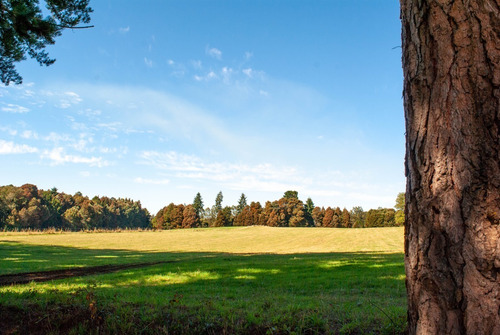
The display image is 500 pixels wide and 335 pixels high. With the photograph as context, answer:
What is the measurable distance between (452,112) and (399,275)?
8.27 meters

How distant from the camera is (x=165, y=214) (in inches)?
3703

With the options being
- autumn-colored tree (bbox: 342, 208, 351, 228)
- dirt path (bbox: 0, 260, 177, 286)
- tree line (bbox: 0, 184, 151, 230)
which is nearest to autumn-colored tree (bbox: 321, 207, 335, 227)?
autumn-colored tree (bbox: 342, 208, 351, 228)

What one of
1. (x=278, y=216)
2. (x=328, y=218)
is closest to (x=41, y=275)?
(x=278, y=216)

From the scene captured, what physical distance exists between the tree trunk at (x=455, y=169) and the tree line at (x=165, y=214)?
8059cm

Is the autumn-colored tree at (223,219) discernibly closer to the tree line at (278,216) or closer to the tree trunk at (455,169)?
the tree line at (278,216)

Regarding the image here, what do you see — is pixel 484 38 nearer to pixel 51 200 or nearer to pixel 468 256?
pixel 468 256

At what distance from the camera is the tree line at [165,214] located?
75625 mm

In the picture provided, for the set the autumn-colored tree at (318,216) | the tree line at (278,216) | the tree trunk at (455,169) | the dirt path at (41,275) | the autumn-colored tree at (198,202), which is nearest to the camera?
the tree trunk at (455,169)

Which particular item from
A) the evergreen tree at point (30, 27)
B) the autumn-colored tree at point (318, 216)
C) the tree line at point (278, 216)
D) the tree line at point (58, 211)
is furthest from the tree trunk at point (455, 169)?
the autumn-colored tree at point (318, 216)

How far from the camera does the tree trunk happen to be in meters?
1.87

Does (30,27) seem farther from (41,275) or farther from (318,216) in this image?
(318,216)

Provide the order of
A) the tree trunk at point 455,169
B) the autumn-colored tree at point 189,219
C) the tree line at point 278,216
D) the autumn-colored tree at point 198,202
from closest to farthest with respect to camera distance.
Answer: the tree trunk at point 455,169 → the tree line at point 278,216 → the autumn-colored tree at point 189,219 → the autumn-colored tree at point 198,202

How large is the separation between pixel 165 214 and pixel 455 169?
96621 mm

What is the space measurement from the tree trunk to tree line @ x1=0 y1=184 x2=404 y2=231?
3173 inches
